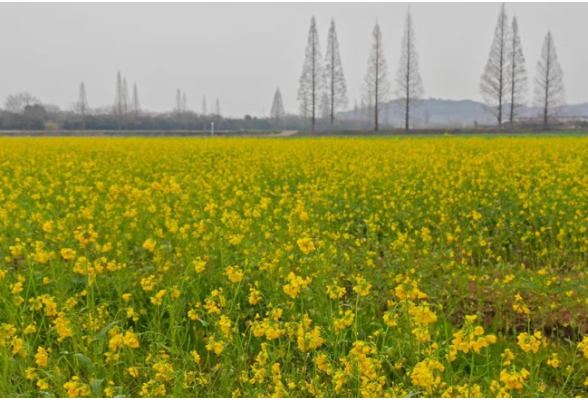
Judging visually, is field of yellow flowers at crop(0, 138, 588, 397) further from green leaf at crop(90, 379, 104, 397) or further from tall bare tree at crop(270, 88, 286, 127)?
tall bare tree at crop(270, 88, 286, 127)

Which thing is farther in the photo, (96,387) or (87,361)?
(87,361)

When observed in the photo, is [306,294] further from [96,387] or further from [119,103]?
[119,103]

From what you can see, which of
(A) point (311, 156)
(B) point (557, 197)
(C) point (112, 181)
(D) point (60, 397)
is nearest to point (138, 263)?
(D) point (60, 397)

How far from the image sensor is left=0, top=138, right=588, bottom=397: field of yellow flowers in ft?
7.54

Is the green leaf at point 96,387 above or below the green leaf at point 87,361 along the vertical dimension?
above

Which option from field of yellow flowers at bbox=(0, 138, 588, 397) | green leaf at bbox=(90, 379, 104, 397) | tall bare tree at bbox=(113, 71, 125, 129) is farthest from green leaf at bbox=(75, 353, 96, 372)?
tall bare tree at bbox=(113, 71, 125, 129)

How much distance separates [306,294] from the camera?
3479mm

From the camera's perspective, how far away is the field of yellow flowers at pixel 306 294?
7.54 feet

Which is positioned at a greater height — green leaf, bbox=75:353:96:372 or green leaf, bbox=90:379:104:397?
green leaf, bbox=90:379:104:397

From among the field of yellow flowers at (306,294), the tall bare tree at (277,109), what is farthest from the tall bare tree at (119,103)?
the field of yellow flowers at (306,294)

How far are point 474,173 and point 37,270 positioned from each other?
644 cm

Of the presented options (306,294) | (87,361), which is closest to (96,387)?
(87,361)

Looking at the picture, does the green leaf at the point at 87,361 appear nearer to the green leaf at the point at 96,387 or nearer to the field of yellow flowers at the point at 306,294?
the field of yellow flowers at the point at 306,294

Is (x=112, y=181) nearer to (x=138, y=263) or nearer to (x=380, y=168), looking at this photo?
(x=138, y=263)
